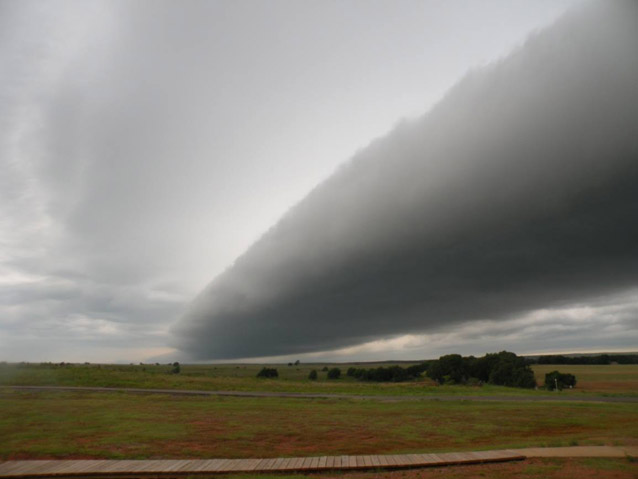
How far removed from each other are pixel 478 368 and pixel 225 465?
8666 centimetres

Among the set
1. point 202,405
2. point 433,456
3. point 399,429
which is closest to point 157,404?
point 202,405

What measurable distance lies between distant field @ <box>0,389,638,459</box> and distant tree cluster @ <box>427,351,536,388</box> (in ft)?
157

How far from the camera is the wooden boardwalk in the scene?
50.1ft

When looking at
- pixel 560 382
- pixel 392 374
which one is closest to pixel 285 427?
pixel 560 382

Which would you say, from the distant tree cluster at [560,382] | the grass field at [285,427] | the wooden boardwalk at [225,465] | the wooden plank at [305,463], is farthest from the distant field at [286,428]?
the distant tree cluster at [560,382]

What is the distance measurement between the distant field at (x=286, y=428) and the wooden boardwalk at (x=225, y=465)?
210 centimetres

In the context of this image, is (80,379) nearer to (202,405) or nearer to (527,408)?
(202,405)

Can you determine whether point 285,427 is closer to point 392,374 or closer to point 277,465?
point 277,465

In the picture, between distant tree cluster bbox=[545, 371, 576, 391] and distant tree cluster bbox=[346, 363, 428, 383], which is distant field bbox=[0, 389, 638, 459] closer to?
distant tree cluster bbox=[545, 371, 576, 391]

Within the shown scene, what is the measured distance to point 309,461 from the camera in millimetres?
16219

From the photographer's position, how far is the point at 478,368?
91.7 metres

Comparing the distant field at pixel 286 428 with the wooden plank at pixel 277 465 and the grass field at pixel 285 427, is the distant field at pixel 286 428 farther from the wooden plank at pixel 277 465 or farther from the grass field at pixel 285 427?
the wooden plank at pixel 277 465

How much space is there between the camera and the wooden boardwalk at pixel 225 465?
15273 mm

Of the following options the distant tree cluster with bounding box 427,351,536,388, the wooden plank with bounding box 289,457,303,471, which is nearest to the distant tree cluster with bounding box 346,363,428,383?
the distant tree cluster with bounding box 427,351,536,388
